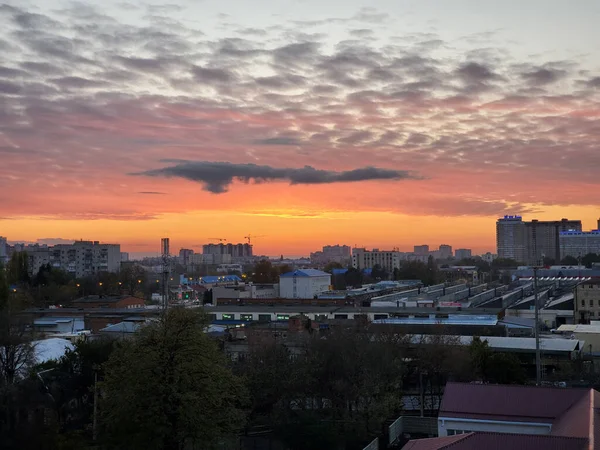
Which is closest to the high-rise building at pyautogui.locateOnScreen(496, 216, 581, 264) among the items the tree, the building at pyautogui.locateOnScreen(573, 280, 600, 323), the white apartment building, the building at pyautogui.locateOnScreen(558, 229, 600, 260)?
the building at pyautogui.locateOnScreen(558, 229, 600, 260)

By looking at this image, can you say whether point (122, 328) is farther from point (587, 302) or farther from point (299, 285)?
point (299, 285)

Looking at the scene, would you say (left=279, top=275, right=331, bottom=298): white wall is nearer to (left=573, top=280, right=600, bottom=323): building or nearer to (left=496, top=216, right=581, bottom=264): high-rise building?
(left=573, top=280, right=600, bottom=323): building

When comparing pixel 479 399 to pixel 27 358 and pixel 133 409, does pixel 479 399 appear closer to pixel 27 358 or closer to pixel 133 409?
pixel 133 409

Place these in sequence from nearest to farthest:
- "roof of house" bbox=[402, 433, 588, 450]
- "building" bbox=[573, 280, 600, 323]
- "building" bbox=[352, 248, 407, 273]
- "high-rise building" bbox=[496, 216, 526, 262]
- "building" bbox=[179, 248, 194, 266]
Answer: "roof of house" bbox=[402, 433, 588, 450]
"building" bbox=[573, 280, 600, 323]
"building" bbox=[352, 248, 407, 273]
"high-rise building" bbox=[496, 216, 526, 262]
"building" bbox=[179, 248, 194, 266]

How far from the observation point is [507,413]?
519 inches

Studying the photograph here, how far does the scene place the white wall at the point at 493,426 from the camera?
505 inches

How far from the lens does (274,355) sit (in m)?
17.4

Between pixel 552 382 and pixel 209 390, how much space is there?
1075 centimetres

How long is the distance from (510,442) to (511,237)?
129m

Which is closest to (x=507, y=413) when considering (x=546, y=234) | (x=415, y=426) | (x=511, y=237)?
(x=415, y=426)

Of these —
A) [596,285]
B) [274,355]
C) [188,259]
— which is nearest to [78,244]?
[596,285]

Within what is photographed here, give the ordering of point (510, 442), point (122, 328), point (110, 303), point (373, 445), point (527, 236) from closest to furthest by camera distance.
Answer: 1. point (510, 442)
2. point (373, 445)
3. point (122, 328)
4. point (110, 303)
5. point (527, 236)

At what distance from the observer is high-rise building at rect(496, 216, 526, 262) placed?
13000cm

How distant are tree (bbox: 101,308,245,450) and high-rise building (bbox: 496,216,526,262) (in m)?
124
